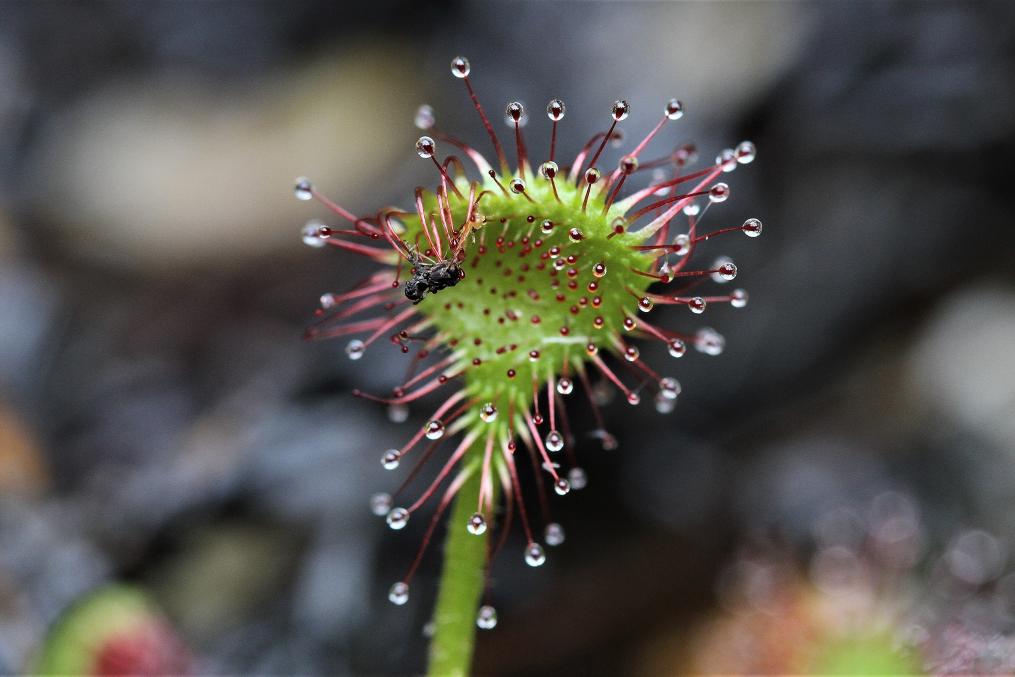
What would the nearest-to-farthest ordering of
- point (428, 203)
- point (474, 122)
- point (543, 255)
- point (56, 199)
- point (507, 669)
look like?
1. point (543, 255)
2. point (428, 203)
3. point (507, 669)
4. point (474, 122)
5. point (56, 199)

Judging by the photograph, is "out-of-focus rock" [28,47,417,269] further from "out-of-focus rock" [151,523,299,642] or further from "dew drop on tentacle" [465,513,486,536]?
"dew drop on tentacle" [465,513,486,536]

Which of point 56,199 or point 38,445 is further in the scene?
point 56,199

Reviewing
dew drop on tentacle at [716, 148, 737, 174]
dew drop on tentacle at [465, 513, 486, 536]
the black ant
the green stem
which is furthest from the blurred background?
dew drop on tentacle at [716, 148, 737, 174]

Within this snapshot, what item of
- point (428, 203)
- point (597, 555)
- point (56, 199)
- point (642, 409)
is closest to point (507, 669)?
point (597, 555)

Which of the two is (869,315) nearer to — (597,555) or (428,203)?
(597,555)

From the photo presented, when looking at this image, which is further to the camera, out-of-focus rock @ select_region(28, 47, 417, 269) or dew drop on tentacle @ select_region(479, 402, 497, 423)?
out-of-focus rock @ select_region(28, 47, 417, 269)

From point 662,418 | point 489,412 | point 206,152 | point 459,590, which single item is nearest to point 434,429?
point 489,412

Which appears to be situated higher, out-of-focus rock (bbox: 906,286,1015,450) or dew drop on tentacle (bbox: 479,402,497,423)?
out-of-focus rock (bbox: 906,286,1015,450)

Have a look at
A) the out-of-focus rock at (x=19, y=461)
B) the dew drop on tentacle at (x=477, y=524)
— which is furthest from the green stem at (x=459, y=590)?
the out-of-focus rock at (x=19, y=461)
